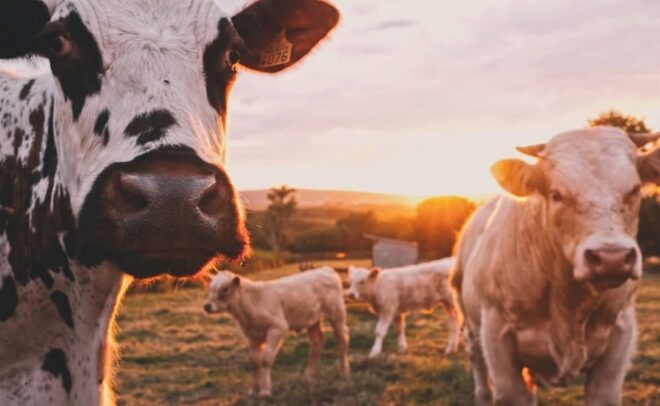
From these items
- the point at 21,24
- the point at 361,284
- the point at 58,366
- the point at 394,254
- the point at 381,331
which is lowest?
the point at 381,331

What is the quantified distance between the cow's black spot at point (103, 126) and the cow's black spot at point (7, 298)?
658 millimetres

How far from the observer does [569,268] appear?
425 centimetres

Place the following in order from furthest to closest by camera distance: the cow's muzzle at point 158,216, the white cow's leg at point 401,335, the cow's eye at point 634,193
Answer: the white cow's leg at point 401,335
the cow's eye at point 634,193
the cow's muzzle at point 158,216

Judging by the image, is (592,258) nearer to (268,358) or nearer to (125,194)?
(125,194)

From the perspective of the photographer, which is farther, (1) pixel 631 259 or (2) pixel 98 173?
(1) pixel 631 259

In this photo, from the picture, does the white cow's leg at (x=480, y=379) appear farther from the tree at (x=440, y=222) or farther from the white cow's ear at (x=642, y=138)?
the tree at (x=440, y=222)

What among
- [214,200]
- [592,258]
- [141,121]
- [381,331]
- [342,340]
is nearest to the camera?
[214,200]

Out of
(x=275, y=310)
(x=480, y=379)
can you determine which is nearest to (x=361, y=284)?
(x=275, y=310)

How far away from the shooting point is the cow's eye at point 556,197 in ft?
13.8

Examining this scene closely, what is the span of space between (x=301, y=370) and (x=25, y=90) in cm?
861

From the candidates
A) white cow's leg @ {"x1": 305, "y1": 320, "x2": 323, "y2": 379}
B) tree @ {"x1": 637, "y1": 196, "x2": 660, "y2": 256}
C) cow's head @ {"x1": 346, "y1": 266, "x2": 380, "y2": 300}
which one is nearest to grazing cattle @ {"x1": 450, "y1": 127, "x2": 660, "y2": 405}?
white cow's leg @ {"x1": 305, "y1": 320, "x2": 323, "y2": 379}

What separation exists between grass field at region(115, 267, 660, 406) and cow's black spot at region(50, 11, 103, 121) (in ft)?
19.9

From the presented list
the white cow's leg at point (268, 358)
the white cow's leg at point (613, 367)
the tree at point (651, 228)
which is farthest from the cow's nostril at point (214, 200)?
the tree at point (651, 228)

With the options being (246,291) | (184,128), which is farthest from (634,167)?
(246,291)
